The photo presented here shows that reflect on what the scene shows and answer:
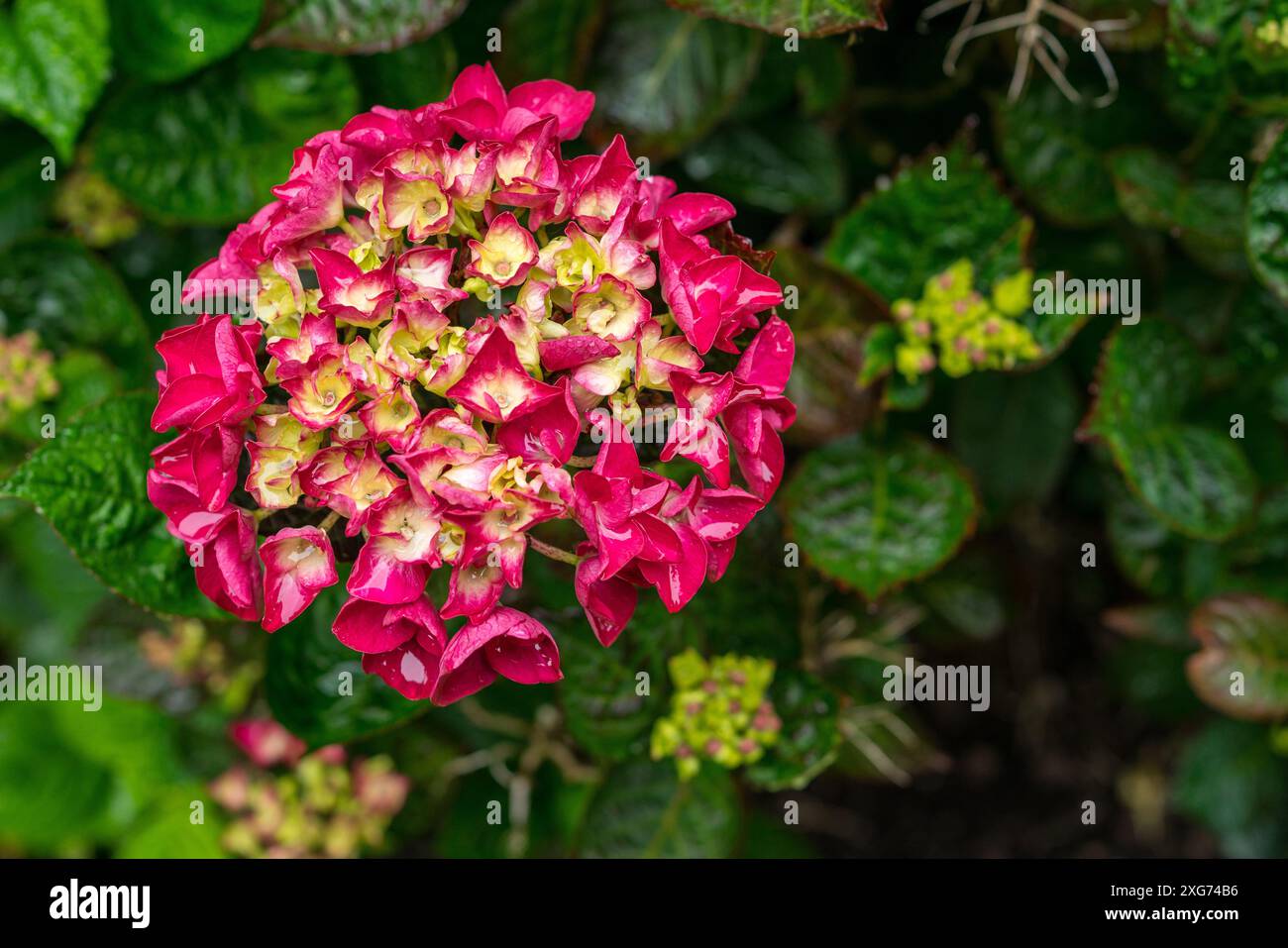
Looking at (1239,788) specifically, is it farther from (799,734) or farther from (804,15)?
(804,15)

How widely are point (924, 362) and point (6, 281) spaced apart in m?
1.18

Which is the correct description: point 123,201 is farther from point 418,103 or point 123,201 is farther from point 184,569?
point 184,569

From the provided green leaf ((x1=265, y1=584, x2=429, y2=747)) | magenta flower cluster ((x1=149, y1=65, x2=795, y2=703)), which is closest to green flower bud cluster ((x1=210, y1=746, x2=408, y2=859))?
green leaf ((x1=265, y1=584, x2=429, y2=747))

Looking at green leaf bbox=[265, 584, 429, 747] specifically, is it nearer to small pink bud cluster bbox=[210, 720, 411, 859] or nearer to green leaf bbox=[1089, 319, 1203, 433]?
small pink bud cluster bbox=[210, 720, 411, 859]

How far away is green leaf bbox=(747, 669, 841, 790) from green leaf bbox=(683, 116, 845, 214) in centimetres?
65

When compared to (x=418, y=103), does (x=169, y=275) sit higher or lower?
lower

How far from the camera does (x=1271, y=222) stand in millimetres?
1172

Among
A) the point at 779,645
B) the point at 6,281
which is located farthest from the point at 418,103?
the point at 779,645

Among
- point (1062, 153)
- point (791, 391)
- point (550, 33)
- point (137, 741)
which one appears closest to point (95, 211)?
point (550, 33)

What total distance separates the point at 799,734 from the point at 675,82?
82 cm

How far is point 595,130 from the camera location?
1339 millimetres

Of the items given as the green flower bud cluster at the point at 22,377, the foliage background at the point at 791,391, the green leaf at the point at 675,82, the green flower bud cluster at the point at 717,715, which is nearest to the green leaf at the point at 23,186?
the foliage background at the point at 791,391

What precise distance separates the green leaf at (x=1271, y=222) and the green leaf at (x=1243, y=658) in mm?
482
